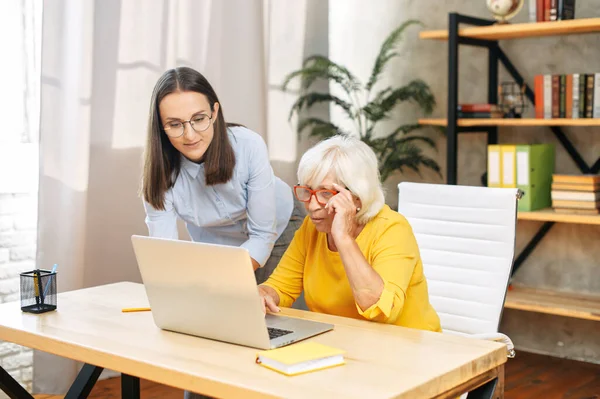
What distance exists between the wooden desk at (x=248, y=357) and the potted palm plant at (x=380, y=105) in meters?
2.40

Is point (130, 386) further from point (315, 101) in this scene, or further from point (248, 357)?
point (315, 101)

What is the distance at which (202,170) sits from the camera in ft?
8.23

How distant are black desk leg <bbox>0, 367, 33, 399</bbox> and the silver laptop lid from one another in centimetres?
46

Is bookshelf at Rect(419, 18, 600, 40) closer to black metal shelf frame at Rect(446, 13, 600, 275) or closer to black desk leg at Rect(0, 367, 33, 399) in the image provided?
black metal shelf frame at Rect(446, 13, 600, 275)

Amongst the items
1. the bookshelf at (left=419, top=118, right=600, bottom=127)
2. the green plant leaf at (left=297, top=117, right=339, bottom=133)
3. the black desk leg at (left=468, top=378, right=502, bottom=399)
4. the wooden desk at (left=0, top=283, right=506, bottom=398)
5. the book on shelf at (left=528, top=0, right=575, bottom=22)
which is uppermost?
the book on shelf at (left=528, top=0, right=575, bottom=22)

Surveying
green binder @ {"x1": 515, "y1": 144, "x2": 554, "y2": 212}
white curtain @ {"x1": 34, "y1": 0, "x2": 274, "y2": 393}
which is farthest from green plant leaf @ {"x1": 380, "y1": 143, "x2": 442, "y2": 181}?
white curtain @ {"x1": 34, "y1": 0, "x2": 274, "y2": 393}

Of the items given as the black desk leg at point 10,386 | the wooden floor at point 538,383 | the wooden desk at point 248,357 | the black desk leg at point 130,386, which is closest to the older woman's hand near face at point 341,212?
the wooden desk at point 248,357

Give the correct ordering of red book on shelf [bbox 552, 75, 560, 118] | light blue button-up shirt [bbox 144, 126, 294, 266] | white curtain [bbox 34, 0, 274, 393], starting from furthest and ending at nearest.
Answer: red book on shelf [bbox 552, 75, 560, 118] → white curtain [bbox 34, 0, 274, 393] → light blue button-up shirt [bbox 144, 126, 294, 266]

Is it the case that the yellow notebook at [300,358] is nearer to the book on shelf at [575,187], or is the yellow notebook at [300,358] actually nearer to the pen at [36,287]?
the pen at [36,287]

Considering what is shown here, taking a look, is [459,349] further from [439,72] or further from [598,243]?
[439,72]

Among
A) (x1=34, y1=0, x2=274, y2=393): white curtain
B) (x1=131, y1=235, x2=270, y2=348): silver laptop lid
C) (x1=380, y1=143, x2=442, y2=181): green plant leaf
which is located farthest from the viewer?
(x1=380, y1=143, x2=442, y2=181): green plant leaf

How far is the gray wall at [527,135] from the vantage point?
4012 millimetres

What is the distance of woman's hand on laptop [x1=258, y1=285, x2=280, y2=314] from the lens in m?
2.06

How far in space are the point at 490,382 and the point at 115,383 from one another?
7.64 feet
